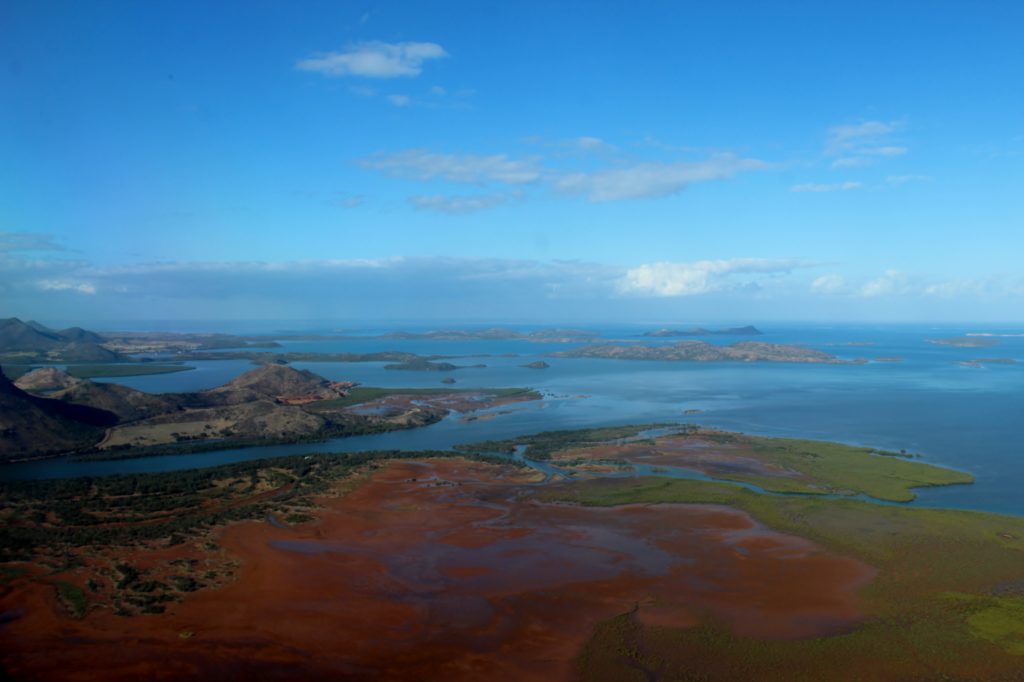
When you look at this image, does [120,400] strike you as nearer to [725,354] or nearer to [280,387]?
[280,387]

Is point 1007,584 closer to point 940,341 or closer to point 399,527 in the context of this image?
point 399,527

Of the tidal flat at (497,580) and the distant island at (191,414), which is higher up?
the distant island at (191,414)

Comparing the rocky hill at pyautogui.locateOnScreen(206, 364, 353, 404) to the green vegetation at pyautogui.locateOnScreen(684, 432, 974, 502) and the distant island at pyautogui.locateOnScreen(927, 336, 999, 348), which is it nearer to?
the green vegetation at pyautogui.locateOnScreen(684, 432, 974, 502)

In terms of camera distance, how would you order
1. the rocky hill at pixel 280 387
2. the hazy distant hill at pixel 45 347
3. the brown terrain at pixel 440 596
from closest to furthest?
the brown terrain at pixel 440 596, the rocky hill at pixel 280 387, the hazy distant hill at pixel 45 347

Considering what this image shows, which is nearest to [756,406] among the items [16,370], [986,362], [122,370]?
[986,362]

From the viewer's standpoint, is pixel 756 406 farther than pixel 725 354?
No

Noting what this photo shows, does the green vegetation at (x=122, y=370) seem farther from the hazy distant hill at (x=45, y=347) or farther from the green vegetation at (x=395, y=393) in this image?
the green vegetation at (x=395, y=393)

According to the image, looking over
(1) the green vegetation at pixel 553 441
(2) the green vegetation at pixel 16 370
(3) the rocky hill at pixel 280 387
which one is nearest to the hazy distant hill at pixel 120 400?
(3) the rocky hill at pixel 280 387
